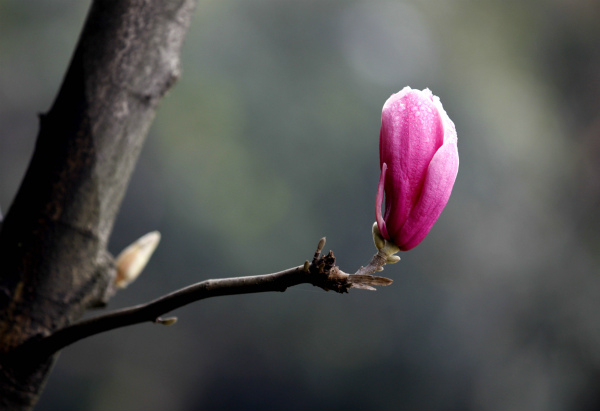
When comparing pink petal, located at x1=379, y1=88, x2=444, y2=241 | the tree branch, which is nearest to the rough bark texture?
the tree branch

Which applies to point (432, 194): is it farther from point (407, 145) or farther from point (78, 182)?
point (78, 182)

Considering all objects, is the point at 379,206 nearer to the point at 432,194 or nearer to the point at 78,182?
the point at 432,194

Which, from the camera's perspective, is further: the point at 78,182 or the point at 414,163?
the point at 78,182

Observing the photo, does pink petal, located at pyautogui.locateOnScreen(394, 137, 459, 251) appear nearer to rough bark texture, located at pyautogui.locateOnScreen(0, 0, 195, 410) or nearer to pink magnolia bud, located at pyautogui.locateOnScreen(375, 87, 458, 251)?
pink magnolia bud, located at pyautogui.locateOnScreen(375, 87, 458, 251)

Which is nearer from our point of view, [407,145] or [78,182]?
[407,145]

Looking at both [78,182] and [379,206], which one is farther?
[78,182]

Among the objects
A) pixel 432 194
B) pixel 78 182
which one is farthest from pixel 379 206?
pixel 78 182

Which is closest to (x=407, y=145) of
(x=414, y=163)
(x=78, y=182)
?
(x=414, y=163)

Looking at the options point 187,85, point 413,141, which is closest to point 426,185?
point 413,141
